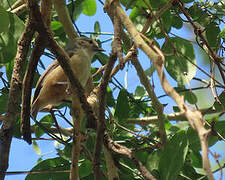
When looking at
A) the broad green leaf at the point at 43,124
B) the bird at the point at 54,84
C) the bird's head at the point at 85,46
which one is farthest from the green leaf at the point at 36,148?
the bird's head at the point at 85,46

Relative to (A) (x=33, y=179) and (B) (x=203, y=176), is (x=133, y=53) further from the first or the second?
(A) (x=33, y=179)

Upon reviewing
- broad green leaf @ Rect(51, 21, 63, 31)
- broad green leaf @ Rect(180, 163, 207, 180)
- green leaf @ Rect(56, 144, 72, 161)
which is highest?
broad green leaf @ Rect(51, 21, 63, 31)

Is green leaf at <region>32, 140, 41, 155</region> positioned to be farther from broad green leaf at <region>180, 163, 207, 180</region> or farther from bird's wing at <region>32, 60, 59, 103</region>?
broad green leaf at <region>180, 163, 207, 180</region>

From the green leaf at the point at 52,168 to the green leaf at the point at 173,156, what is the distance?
93 cm

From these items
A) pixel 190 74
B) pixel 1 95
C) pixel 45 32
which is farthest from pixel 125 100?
pixel 45 32

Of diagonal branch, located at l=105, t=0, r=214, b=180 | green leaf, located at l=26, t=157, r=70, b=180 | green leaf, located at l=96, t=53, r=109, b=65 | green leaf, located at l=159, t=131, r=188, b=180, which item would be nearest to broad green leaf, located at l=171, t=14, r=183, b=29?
green leaf, located at l=96, t=53, r=109, b=65

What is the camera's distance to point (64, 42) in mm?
4094

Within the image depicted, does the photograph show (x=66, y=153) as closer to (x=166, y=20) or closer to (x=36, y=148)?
(x=36, y=148)

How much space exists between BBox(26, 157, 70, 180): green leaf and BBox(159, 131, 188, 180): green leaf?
932 mm

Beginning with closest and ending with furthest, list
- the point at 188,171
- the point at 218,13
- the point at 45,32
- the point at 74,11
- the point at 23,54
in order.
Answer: the point at 45,32 → the point at 23,54 → the point at 188,171 → the point at 218,13 → the point at 74,11

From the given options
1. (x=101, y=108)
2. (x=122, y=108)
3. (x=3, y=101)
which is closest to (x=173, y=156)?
(x=101, y=108)

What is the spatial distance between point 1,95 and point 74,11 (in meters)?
1.31

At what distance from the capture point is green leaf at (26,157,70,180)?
10.0 ft

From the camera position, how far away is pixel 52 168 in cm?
308
